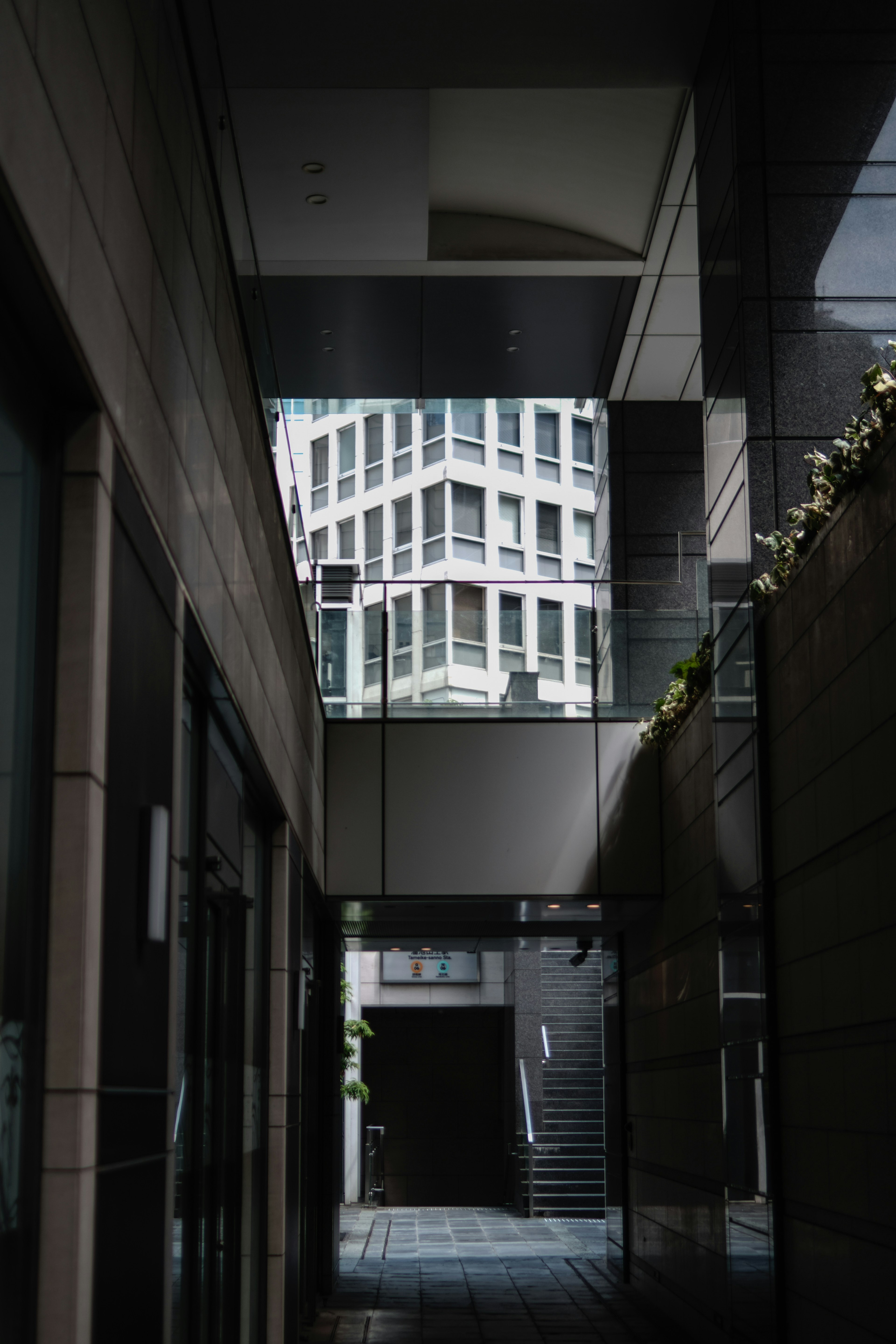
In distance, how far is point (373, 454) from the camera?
48625mm

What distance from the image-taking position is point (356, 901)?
34.8 ft

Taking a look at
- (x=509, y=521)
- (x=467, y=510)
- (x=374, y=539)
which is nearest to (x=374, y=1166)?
(x=467, y=510)

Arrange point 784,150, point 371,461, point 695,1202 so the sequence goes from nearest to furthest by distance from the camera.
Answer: point 784,150
point 695,1202
point 371,461

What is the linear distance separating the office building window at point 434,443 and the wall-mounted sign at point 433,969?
84.6 feet

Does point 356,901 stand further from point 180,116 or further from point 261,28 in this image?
point 180,116

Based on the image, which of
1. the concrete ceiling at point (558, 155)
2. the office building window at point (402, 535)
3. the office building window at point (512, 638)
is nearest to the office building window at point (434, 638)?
the office building window at point (512, 638)

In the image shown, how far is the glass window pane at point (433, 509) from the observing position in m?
47.5

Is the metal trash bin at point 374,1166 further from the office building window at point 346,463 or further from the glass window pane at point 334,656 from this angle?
the office building window at point 346,463

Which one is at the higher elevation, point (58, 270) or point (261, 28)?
point (261, 28)

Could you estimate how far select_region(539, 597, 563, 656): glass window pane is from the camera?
10773 millimetres

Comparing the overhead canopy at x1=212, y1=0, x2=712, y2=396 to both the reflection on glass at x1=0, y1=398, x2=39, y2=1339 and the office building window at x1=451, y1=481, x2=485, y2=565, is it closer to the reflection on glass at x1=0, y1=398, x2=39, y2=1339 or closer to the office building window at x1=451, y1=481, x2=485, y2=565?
the reflection on glass at x1=0, y1=398, x2=39, y2=1339

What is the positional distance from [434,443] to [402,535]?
333 centimetres

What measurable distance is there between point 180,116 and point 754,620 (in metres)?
4.17

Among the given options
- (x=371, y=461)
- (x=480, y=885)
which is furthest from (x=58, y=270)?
(x=371, y=461)
